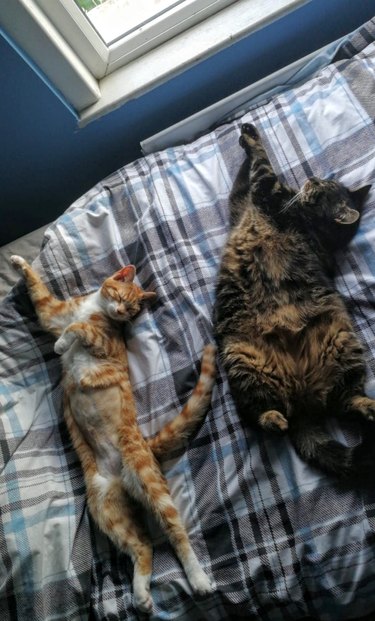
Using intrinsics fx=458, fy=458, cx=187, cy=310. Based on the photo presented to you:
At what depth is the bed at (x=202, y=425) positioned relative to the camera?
0.94 metres

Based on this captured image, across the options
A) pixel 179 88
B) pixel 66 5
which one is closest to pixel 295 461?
pixel 179 88

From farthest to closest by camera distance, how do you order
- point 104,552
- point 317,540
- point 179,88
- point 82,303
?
point 179,88, point 82,303, point 104,552, point 317,540

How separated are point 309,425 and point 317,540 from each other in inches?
9.0

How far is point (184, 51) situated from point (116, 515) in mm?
1358

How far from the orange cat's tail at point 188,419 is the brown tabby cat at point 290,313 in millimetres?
56

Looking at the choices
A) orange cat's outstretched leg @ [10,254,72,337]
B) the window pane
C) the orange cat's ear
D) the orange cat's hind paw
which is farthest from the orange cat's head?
the window pane

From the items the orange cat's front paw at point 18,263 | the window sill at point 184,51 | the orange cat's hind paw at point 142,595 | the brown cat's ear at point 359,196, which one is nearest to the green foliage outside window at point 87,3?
the window sill at point 184,51

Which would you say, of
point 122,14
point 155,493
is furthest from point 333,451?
point 122,14

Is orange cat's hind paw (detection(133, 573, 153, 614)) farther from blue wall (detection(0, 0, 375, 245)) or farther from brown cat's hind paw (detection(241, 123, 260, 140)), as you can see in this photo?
blue wall (detection(0, 0, 375, 245))

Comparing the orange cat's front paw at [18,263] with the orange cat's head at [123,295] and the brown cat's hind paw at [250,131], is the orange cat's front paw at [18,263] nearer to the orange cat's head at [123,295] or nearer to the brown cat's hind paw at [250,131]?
the orange cat's head at [123,295]

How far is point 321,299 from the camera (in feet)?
3.65

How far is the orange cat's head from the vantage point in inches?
47.9

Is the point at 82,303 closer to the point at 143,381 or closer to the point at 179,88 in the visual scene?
the point at 143,381

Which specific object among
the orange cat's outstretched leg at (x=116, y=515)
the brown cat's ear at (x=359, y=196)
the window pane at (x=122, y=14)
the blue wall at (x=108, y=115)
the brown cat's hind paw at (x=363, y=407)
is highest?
the window pane at (x=122, y=14)
